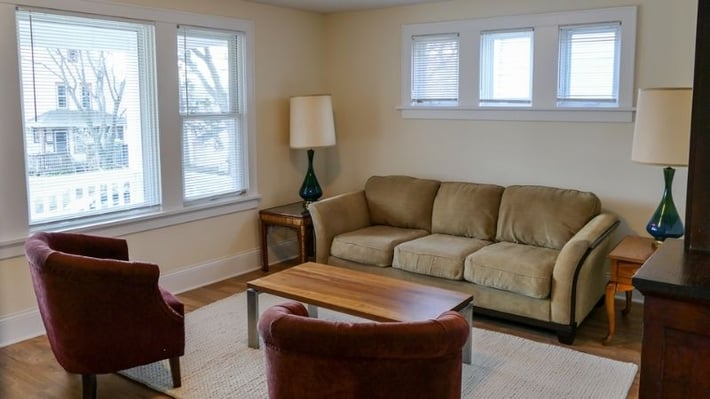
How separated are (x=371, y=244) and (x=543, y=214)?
1213 millimetres

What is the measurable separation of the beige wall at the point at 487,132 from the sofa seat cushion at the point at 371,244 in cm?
78

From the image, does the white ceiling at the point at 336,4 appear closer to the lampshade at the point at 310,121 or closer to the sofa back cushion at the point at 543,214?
the lampshade at the point at 310,121

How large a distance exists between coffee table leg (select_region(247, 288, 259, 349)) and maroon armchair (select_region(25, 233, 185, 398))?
589 millimetres

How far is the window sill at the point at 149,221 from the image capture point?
362 centimetres

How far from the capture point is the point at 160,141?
4.38 meters

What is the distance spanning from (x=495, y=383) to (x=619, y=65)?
2.40 metres

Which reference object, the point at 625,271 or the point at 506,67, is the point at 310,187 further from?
the point at 625,271

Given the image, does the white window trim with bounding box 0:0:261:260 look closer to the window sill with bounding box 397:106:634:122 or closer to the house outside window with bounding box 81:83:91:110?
the house outside window with bounding box 81:83:91:110

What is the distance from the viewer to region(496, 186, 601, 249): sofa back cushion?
4.12 meters

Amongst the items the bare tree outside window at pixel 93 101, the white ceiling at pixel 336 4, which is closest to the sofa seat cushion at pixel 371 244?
the bare tree outside window at pixel 93 101

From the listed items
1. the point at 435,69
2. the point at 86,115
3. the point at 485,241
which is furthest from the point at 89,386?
the point at 435,69

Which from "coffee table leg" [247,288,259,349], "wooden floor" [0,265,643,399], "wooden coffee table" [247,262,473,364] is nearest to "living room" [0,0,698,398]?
"wooden floor" [0,265,643,399]

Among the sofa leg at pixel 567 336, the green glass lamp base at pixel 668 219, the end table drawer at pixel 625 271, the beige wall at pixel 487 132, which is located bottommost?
the sofa leg at pixel 567 336

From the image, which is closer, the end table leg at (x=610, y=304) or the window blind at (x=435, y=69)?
the end table leg at (x=610, y=304)
